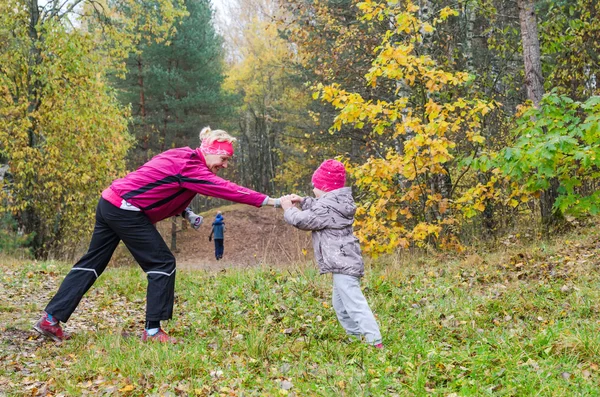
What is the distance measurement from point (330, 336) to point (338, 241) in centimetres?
91

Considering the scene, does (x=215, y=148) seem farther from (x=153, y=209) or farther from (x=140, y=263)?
(x=140, y=263)

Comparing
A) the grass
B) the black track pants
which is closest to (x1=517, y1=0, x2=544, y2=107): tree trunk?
the grass

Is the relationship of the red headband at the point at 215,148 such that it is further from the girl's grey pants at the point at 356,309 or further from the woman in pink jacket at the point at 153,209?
the girl's grey pants at the point at 356,309

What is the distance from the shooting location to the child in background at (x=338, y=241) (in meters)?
4.46

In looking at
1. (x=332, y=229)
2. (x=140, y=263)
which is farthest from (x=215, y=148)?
(x=332, y=229)

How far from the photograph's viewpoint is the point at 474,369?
12.0ft

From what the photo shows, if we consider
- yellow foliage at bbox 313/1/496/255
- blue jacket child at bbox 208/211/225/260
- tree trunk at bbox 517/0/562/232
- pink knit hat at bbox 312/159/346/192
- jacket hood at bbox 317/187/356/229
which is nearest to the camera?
jacket hood at bbox 317/187/356/229

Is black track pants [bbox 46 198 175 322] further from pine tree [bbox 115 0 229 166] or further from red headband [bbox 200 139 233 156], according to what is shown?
pine tree [bbox 115 0 229 166]

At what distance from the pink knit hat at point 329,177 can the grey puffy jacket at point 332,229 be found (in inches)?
3.3

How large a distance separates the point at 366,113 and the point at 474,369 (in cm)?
433

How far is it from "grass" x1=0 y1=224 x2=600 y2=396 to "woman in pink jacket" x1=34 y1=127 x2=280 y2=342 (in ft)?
1.09

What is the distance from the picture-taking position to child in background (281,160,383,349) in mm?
4457

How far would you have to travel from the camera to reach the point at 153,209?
15.8ft

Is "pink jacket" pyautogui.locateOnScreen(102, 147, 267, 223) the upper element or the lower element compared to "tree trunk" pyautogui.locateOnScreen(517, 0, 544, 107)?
lower
